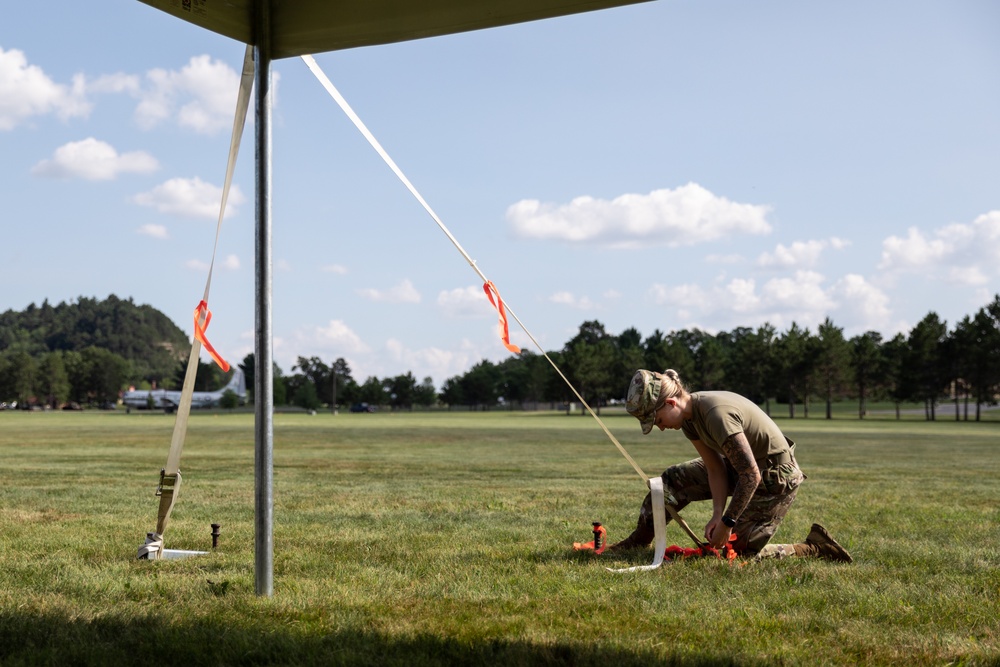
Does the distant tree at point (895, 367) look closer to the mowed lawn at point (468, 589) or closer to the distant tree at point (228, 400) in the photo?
the mowed lawn at point (468, 589)

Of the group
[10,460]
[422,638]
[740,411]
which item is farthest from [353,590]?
[10,460]

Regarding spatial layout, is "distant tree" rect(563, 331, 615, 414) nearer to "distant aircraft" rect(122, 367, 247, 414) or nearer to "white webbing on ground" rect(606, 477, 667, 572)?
"distant aircraft" rect(122, 367, 247, 414)

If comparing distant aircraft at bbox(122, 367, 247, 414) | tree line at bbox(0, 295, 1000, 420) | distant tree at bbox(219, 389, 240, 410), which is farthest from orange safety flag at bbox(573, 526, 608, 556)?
distant tree at bbox(219, 389, 240, 410)

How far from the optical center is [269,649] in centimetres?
428

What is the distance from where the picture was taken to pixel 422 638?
449 centimetres

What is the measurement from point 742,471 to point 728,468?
0.65m

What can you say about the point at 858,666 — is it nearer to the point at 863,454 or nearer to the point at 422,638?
the point at 422,638

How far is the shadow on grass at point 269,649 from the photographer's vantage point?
13.5 feet

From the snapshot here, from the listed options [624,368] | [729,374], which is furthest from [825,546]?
[624,368]

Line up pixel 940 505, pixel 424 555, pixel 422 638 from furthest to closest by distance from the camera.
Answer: pixel 940 505
pixel 424 555
pixel 422 638

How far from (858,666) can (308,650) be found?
2.63 metres

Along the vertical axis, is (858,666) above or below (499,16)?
below

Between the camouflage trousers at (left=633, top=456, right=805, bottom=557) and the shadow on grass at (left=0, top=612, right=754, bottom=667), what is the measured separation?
2.57 meters

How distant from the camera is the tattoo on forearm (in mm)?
6090
